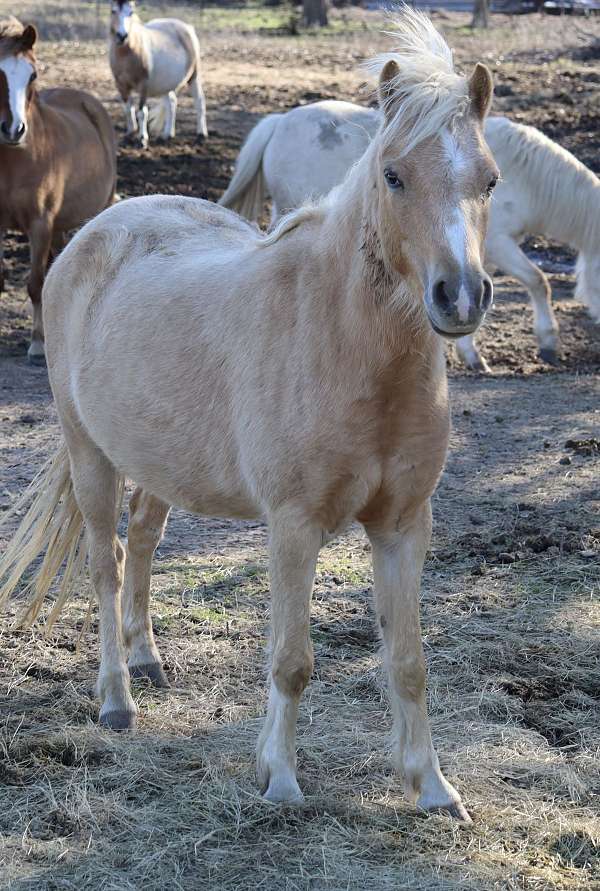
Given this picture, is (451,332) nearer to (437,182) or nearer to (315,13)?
(437,182)

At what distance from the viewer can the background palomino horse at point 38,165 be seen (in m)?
7.53

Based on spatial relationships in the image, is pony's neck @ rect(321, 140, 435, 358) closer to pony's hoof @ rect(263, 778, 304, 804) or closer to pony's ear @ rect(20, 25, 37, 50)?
pony's hoof @ rect(263, 778, 304, 804)

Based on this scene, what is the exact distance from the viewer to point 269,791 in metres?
2.96

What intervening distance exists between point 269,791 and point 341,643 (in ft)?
A: 3.56

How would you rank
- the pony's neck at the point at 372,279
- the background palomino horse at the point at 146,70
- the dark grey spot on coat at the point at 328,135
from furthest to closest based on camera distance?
the background palomino horse at the point at 146,70 < the dark grey spot on coat at the point at 328,135 < the pony's neck at the point at 372,279

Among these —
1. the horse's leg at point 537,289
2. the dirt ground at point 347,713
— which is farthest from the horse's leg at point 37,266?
the horse's leg at point 537,289

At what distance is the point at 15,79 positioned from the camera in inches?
297

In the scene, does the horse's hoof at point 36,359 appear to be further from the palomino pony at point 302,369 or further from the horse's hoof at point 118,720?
the horse's hoof at point 118,720

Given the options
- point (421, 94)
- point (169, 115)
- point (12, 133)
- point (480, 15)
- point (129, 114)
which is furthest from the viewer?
point (480, 15)

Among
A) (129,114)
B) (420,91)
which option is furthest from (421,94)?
(129,114)

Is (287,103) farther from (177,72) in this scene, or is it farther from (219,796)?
(219,796)

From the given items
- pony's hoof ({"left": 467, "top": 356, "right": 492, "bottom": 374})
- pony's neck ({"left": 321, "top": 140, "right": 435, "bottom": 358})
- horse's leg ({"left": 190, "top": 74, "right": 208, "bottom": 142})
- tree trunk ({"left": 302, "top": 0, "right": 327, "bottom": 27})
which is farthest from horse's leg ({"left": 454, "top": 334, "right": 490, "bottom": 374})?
tree trunk ({"left": 302, "top": 0, "right": 327, "bottom": 27})

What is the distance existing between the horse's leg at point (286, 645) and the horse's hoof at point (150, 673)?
0.80m

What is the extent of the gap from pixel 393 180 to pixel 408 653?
1.30 m
